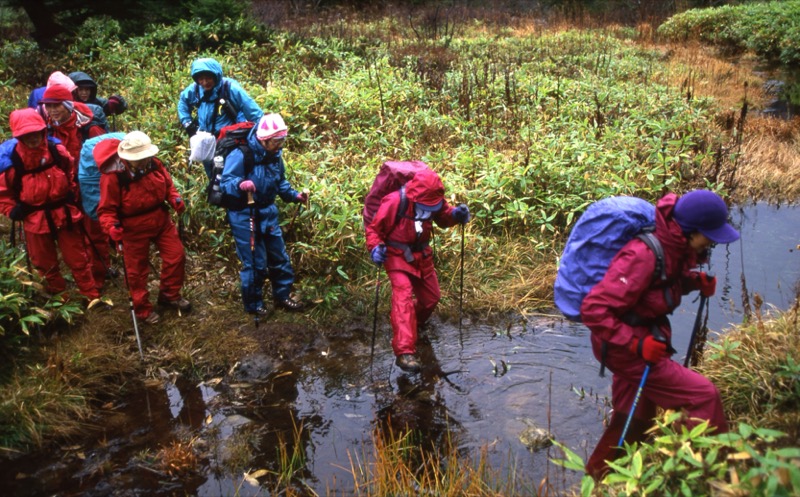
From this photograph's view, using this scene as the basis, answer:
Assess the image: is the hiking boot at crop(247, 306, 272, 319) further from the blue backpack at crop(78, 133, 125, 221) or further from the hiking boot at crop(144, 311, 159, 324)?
the blue backpack at crop(78, 133, 125, 221)

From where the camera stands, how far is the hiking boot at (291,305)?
22.6 feet

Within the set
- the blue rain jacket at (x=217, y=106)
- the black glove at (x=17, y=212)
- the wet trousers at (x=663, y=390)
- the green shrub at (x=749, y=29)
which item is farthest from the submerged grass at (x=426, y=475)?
the green shrub at (x=749, y=29)

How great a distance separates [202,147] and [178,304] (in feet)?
5.40

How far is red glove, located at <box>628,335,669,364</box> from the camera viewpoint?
12.0ft

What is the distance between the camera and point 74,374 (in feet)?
18.3

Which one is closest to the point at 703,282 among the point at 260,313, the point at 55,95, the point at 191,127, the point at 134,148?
the point at 260,313

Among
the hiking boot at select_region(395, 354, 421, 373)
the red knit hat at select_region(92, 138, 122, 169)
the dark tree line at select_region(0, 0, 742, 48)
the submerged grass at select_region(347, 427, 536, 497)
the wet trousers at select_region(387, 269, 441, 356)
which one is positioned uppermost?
the dark tree line at select_region(0, 0, 742, 48)

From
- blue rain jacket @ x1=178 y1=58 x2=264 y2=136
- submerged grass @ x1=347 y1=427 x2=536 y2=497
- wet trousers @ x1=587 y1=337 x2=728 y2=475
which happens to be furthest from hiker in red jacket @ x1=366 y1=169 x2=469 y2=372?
blue rain jacket @ x1=178 y1=58 x2=264 y2=136

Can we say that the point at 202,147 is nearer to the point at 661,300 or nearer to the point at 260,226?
the point at 260,226

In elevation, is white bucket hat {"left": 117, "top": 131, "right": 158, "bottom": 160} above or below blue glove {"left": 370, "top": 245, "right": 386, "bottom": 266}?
above

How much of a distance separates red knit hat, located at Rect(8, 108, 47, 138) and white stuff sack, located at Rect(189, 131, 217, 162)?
4.37 feet

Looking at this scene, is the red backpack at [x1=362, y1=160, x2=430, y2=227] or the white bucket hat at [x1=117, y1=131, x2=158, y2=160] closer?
the red backpack at [x1=362, y1=160, x2=430, y2=227]

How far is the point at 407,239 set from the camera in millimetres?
5711

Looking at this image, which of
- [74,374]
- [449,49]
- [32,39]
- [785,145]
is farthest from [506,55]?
[74,374]
